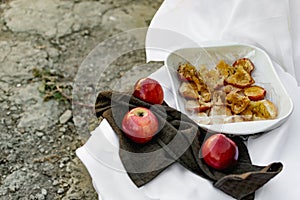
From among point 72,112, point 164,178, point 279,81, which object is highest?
point 279,81

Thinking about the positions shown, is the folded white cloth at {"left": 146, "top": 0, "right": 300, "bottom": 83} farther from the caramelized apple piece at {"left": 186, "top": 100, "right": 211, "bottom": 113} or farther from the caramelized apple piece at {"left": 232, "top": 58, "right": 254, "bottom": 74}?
the caramelized apple piece at {"left": 186, "top": 100, "right": 211, "bottom": 113}

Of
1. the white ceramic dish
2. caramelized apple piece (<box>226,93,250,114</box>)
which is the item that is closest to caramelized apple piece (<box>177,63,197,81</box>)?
the white ceramic dish

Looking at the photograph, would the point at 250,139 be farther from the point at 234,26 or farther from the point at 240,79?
the point at 234,26

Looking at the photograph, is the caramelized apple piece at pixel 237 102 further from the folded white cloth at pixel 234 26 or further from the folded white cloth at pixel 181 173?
the folded white cloth at pixel 234 26

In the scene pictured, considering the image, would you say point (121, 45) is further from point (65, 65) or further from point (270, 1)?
point (270, 1)

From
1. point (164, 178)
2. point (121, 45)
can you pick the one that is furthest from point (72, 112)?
point (164, 178)

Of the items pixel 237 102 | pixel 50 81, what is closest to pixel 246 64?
pixel 237 102
